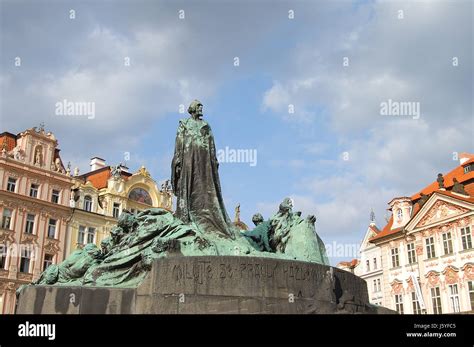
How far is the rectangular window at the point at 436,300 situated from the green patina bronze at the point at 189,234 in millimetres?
25394

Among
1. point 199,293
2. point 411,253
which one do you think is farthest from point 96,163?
point 199,293

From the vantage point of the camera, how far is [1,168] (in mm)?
35906

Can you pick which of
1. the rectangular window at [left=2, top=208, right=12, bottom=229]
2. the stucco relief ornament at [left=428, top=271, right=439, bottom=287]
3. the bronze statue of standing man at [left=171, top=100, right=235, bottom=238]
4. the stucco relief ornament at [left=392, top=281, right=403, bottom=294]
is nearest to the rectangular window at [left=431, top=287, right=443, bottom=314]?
the stucco relief ornament at [left=428, top=271, right=439, bottom=287]

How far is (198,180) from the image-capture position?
11.6 meters

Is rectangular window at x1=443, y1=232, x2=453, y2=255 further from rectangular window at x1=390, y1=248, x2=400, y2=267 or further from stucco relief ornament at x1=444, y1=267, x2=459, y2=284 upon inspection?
rectangular window at x1=390, y1=248, x2=400, y2=267

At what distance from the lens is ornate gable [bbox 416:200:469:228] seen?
3400 centimetres

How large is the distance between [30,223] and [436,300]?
2702cm

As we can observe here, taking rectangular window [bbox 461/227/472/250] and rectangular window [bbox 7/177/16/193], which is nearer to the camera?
rectangular window [bbox 461/227/472/250]

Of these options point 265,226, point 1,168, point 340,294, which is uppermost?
point 1,168

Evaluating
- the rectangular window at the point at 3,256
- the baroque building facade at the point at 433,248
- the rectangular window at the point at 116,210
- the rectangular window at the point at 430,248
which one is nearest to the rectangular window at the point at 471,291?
the baroque building facade at the point at 433,248

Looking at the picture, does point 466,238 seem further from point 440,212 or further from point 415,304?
point 415,304
